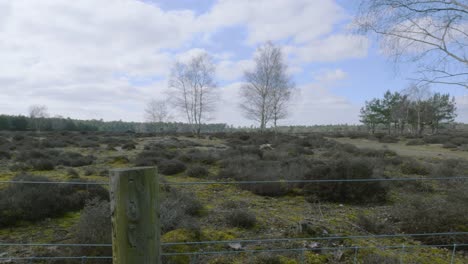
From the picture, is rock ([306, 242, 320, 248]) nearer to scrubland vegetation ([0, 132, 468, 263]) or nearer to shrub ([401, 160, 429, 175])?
scrubland vegetation ([0, 132, 468, 263])

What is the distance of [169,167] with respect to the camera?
10.5 meters

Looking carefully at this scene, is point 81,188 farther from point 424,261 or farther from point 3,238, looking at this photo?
point 424,261

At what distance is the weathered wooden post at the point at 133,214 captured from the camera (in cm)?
144

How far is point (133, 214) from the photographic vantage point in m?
1.45

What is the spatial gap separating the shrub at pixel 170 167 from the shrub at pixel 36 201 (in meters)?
4.12

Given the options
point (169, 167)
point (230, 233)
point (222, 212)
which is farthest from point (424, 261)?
point (169, 167)

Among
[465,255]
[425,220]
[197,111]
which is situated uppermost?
[197,111]

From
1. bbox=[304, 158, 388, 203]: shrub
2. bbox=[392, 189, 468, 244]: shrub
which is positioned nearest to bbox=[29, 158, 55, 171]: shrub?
bbox=[304, 158, 388, 203]: shrub

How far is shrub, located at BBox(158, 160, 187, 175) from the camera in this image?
34.3 ft

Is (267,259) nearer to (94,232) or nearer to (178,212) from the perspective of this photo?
(178,212)

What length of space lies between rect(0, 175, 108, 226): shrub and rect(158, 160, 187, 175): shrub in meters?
4.12

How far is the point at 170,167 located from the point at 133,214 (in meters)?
9.33

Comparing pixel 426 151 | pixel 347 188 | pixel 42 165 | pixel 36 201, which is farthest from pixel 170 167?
pixel 426 151

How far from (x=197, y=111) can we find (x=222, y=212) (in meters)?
34.9
